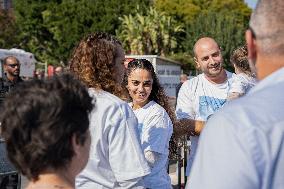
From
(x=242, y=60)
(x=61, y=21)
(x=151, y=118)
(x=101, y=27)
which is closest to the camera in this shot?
(x=151, y=118)

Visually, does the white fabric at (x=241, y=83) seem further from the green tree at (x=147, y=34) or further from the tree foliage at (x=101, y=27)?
the tree foliage at (x=101, y=27)

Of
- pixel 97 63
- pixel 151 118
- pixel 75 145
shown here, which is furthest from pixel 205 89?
pixel 75 145

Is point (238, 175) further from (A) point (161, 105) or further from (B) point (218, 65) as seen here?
(B) point (218, 65)

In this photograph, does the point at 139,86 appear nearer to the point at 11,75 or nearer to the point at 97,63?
the point at 97,63

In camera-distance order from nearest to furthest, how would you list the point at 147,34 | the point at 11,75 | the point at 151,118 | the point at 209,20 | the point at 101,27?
1. the point at 151,118
2. the point at 11,75
3. the point at 147,34
4. the point at 101,27
5. the point at 209,20

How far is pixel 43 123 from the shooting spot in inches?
77.9

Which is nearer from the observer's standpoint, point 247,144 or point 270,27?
point 247,144

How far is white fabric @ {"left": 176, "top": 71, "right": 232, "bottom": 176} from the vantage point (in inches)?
197

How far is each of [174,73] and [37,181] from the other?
59.0 feet

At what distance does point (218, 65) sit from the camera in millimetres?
5070

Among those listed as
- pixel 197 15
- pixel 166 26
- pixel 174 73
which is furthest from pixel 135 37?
pixel 174 73

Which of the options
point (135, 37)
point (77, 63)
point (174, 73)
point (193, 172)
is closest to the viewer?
point (193, 172)

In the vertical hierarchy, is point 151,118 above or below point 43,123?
below

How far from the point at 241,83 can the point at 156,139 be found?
3.26ft
